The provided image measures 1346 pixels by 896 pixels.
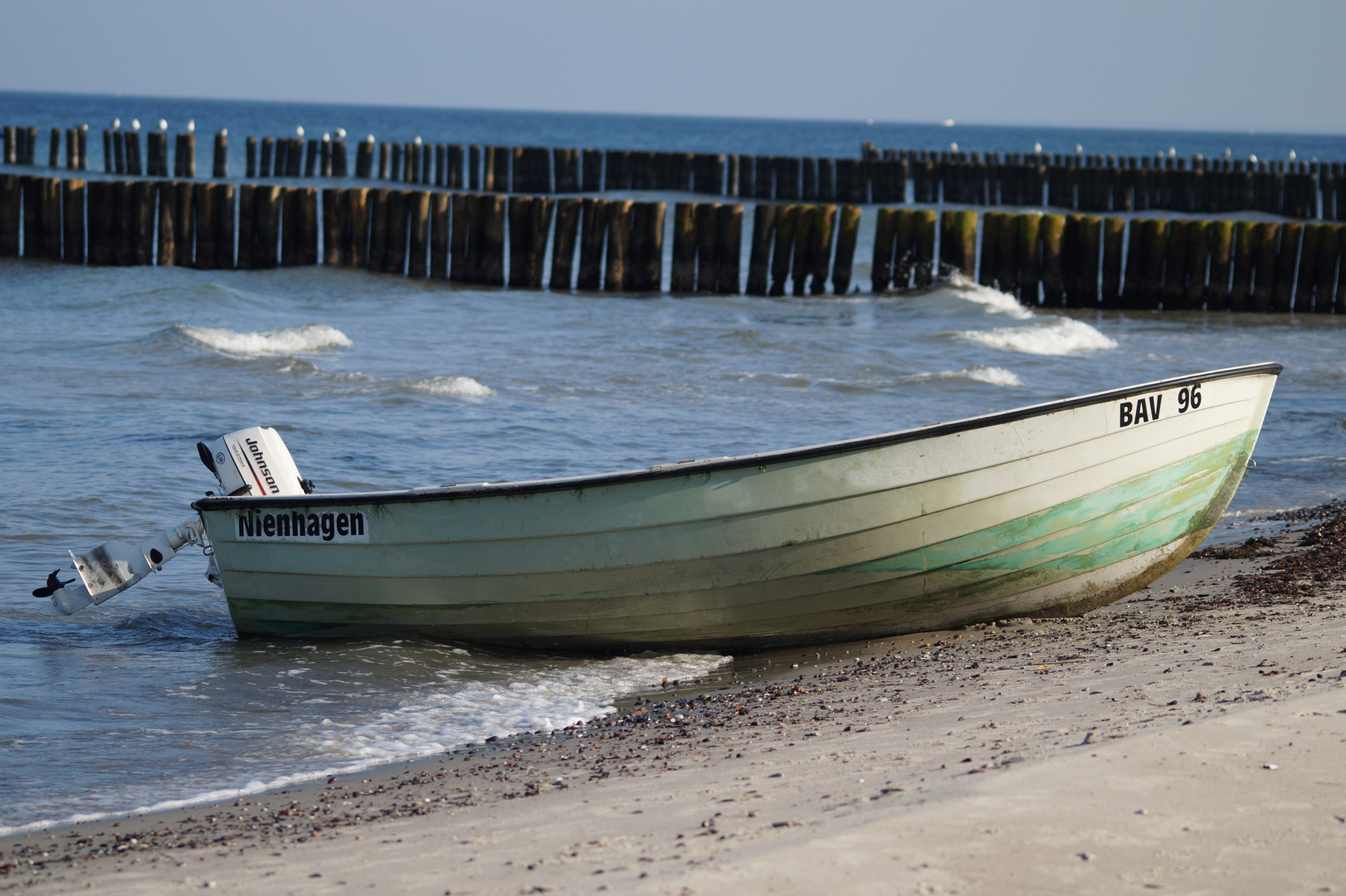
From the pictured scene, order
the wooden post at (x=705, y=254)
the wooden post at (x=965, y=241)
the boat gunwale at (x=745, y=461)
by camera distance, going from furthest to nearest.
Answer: the wooden post at (x=705, y=254) → the wooden post at (x=965, y=241) → the boat gunwale at (x=745, y=461)

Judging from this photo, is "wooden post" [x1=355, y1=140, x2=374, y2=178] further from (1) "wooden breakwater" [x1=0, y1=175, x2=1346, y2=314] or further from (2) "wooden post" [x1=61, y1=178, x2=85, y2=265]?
(2) "wooden post" [x1=61, y1=178, x2=85, y2=265]

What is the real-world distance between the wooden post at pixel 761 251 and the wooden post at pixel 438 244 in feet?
13.6

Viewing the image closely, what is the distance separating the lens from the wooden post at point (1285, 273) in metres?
21.2

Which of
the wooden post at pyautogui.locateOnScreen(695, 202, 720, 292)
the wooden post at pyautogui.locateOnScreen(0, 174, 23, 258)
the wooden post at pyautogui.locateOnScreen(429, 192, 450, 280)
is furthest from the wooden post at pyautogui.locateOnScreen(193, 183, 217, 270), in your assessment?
the wooden post at pyautogui.locateOnScreen(695, 202, 720, 292)

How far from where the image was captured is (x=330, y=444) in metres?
11.0

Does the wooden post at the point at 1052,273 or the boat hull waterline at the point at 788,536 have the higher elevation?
the wooden post at the point at 1052,273

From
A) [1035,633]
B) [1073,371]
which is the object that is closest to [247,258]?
[1073,371]

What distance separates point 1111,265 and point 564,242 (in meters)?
9.41

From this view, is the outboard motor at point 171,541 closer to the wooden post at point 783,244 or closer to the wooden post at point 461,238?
the wooden post at point 461,238

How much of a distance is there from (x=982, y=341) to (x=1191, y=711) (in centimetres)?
1367

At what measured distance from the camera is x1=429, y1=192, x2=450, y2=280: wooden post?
2277 centimetres

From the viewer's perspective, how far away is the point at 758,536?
20.0 ft

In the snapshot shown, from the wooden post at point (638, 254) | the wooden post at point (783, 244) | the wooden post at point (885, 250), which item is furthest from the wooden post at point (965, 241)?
the wooden post at point (638, 254)

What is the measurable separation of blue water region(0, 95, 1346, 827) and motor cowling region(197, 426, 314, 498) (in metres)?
0.87
